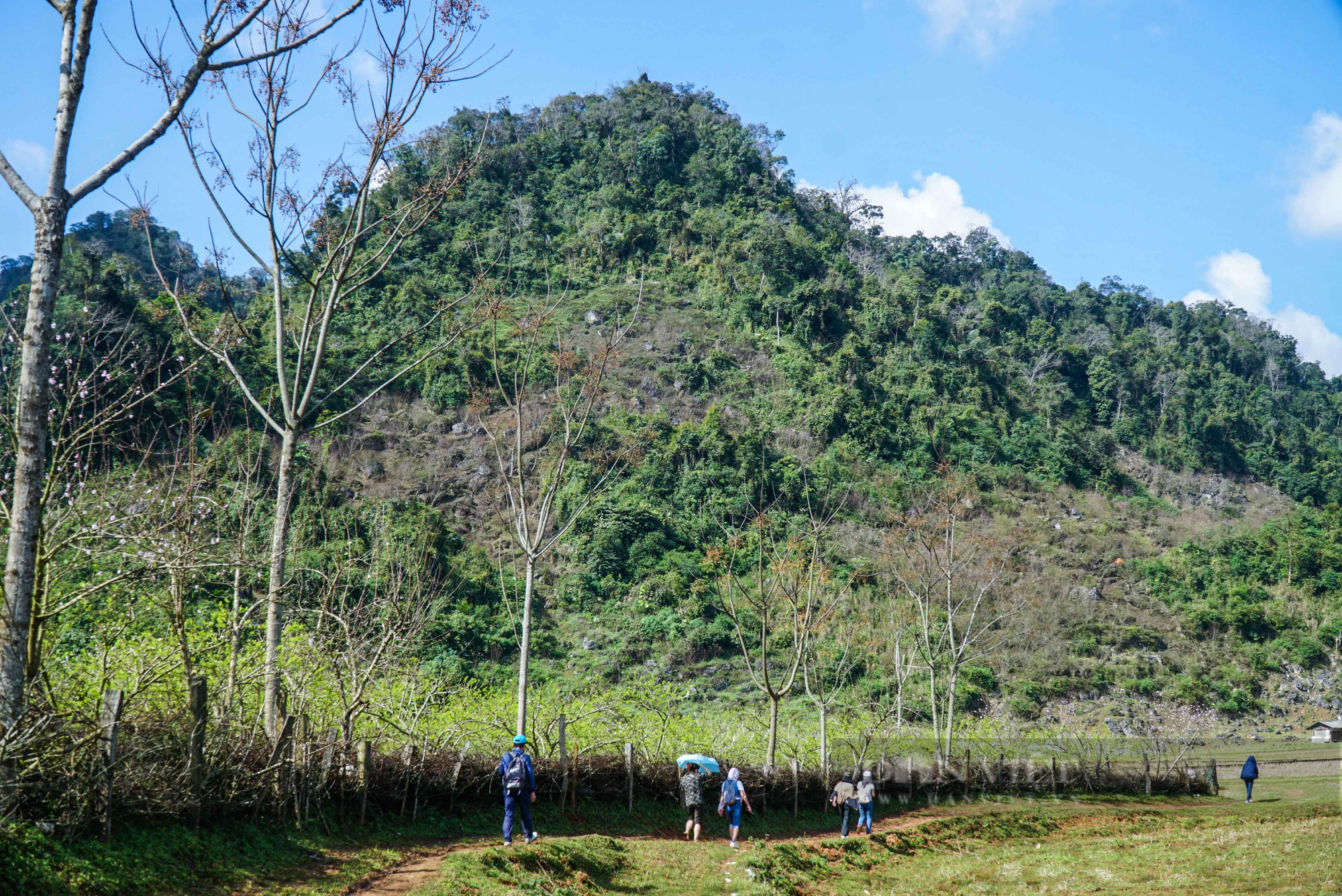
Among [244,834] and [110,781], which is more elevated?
[110,781]

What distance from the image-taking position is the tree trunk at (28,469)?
274 inches

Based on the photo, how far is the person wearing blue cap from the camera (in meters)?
11.4

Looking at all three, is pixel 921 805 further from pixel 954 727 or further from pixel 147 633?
pixel 147 633

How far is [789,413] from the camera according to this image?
61938 mm

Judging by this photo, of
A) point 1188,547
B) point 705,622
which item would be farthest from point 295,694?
point 1188,547

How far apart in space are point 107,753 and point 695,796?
9187 mm

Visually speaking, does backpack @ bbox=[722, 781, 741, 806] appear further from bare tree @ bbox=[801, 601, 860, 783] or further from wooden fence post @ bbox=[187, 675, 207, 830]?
wooden fence post @ bbox=[187, 675, 207, 830]

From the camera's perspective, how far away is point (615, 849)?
41.5 feet

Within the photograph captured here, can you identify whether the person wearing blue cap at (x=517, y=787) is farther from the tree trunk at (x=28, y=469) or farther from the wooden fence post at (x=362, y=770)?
the tree trunk at (x=28, y=469)

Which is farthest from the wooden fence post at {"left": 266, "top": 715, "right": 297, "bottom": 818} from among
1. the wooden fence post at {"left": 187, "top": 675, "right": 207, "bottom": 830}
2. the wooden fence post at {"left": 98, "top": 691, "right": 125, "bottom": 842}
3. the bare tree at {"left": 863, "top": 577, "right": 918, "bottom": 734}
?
the bare tree at {"left": 863, "top": 577, "right": 918, "bottom": 734}

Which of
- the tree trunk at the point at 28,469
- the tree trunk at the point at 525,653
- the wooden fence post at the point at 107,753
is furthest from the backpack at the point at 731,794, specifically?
the tree trunk at the point at 28,469

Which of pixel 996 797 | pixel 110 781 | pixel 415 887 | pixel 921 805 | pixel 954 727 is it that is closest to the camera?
pixel 110 781

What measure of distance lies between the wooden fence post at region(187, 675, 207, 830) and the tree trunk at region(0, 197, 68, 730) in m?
2.13

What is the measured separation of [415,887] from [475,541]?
3872cm
